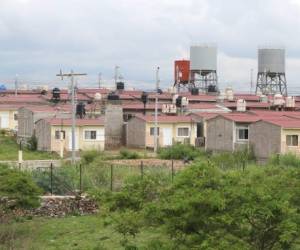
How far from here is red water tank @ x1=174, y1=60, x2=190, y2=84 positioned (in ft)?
297

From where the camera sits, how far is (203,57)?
8712 cm

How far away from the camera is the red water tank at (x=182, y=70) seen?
90625mm

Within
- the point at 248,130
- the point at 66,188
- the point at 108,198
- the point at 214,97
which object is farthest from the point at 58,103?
the point at 108,198

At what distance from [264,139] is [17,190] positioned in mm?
24339

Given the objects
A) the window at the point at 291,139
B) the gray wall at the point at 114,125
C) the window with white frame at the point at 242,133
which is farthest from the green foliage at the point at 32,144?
the window at the point at 291,139

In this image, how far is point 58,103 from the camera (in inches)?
2795

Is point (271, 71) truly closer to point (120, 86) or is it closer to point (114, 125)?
point (120, 86)

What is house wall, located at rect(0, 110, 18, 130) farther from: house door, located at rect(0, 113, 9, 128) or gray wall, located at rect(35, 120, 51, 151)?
gray wall, located at rect(35, 120, 51, 151)

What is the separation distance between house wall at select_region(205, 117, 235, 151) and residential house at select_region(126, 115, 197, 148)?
3.46 m

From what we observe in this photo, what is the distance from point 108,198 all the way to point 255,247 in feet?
12.4

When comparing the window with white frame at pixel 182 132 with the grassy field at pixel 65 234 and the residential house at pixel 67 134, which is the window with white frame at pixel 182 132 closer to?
the residential house at pixel 67 134

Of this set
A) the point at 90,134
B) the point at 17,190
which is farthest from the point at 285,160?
the point at 17,190

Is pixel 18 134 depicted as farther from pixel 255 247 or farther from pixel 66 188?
pixel 255 247

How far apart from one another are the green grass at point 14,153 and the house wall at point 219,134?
10483 millimetres
